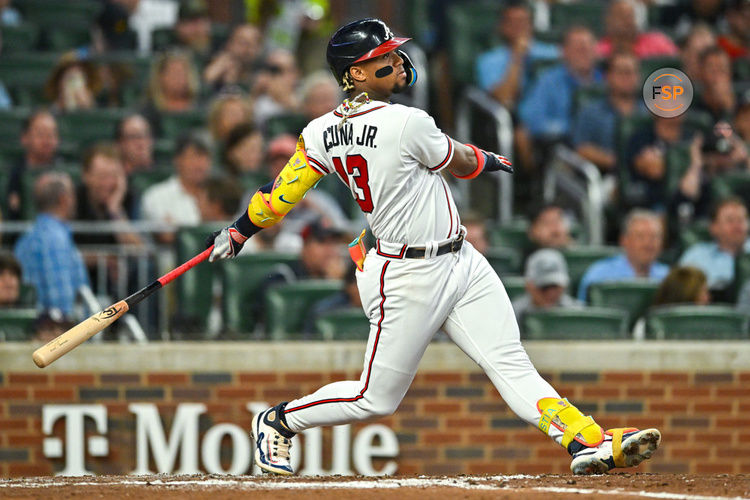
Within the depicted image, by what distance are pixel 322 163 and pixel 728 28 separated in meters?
7.15

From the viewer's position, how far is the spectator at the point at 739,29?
10305 millimetres

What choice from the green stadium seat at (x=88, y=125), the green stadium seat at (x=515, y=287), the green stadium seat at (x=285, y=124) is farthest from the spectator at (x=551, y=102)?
the green stadium seat at (x=88, y=125)

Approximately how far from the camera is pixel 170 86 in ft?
29.6

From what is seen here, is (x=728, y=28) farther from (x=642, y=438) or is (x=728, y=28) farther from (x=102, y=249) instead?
(x=642, y=438)

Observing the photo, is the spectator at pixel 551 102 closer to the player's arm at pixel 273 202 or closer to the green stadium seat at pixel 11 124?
the green stadium seat at pixel 11 124

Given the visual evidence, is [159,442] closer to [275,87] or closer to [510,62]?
[275,87]

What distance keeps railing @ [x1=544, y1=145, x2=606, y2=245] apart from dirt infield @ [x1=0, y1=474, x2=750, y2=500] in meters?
3.80

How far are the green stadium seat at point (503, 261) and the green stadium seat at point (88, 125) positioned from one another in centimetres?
308

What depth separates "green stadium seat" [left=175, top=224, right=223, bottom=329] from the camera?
23.0ft

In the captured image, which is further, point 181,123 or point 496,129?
point 496,129

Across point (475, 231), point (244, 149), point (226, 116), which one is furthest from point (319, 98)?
point (475, 231)

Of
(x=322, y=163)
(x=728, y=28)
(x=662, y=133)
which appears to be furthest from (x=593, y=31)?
(x=322, y=163)

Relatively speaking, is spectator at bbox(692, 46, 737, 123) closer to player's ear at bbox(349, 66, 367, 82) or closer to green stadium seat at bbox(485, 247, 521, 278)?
green stadium seat at bbox(485, 247, 521, 278)

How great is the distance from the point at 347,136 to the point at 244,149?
Answer: 3839 mm
